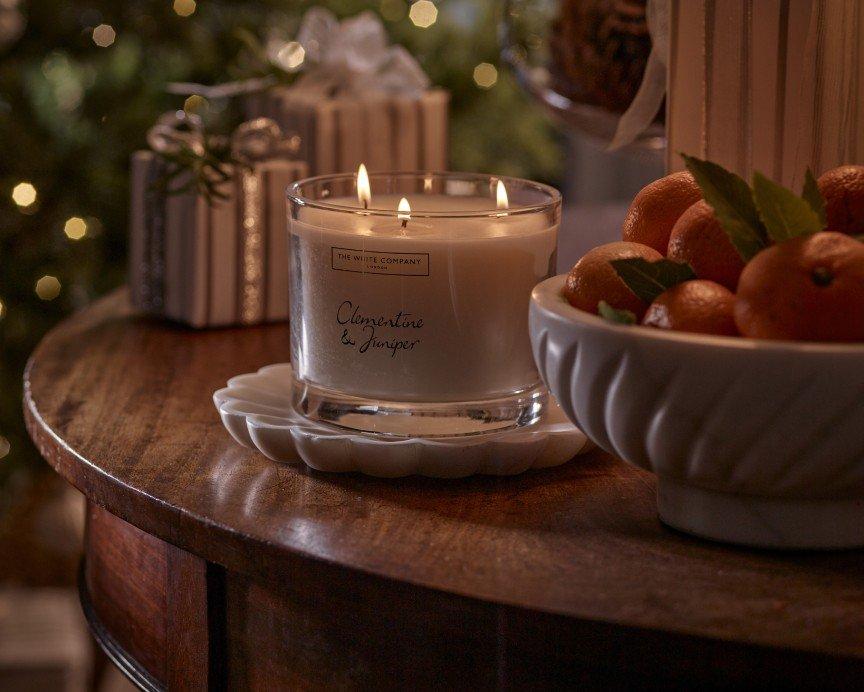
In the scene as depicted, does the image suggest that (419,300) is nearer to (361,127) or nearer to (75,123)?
(361,127)

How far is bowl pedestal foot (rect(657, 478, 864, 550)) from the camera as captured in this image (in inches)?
16.9

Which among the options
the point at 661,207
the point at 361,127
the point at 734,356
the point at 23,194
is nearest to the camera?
the point at 734,356

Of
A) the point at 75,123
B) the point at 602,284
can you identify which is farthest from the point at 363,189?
the point at 75,123

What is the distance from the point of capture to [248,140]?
0.86 meters

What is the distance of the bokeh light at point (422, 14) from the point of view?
172cm

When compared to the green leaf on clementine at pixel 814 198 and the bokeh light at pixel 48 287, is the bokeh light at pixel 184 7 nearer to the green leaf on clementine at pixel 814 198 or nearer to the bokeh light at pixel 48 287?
the bokeh light at pixel 48 287

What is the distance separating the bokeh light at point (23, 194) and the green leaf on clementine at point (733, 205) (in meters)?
1.26

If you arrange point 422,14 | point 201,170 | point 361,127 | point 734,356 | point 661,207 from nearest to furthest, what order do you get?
point 734,356, point 661,207, point 201,170, point 361,127, point 422,14

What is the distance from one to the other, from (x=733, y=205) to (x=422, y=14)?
4.57 ft

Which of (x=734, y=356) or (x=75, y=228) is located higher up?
(x=734, y=356)

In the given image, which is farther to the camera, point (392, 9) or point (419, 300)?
point (392, 9)

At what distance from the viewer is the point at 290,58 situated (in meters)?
1.00

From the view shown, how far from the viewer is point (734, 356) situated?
15.0 inches

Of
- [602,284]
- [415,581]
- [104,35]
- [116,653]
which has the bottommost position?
[116,653]
